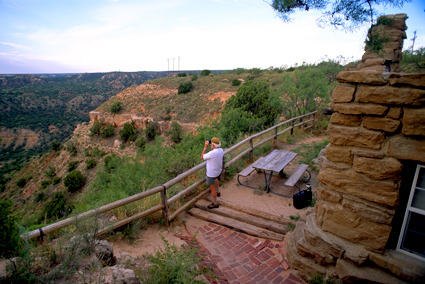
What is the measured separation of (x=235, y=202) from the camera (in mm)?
5289

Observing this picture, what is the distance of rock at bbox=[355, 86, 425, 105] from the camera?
225 cm

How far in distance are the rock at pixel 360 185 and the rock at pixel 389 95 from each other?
0.86 meters

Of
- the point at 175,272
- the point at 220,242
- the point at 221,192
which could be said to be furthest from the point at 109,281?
the point at 221,192

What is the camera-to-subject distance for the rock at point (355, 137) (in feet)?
8.43

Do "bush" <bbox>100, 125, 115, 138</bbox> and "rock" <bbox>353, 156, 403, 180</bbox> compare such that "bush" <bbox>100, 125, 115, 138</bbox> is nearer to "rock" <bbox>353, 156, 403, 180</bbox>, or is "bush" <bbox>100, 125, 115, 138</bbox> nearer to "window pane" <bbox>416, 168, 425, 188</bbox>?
"rock" <bbox>353, 156, 403, 180</bbox>

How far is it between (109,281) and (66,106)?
60.6m

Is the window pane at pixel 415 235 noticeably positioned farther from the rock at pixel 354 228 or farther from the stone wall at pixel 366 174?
the rock at pixel 354 228

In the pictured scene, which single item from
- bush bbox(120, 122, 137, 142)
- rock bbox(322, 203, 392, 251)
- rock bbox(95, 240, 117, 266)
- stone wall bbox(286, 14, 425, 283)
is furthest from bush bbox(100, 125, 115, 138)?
rock bbox(322, 203, 392, 251)

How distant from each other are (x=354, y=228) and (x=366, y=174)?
0.72 m

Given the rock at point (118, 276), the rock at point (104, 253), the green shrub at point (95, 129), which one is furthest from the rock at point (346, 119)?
the green shrub at point (95, 129)

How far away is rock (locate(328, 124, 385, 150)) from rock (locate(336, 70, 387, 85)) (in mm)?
543

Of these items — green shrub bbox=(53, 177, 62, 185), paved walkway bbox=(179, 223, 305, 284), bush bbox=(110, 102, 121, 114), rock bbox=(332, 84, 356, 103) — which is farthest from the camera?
Answer: bush bbox=(110, 102, 121, 114)

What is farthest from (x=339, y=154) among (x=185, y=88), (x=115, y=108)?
(x=115, y=108)

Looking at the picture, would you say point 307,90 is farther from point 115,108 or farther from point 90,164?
point 115,108
